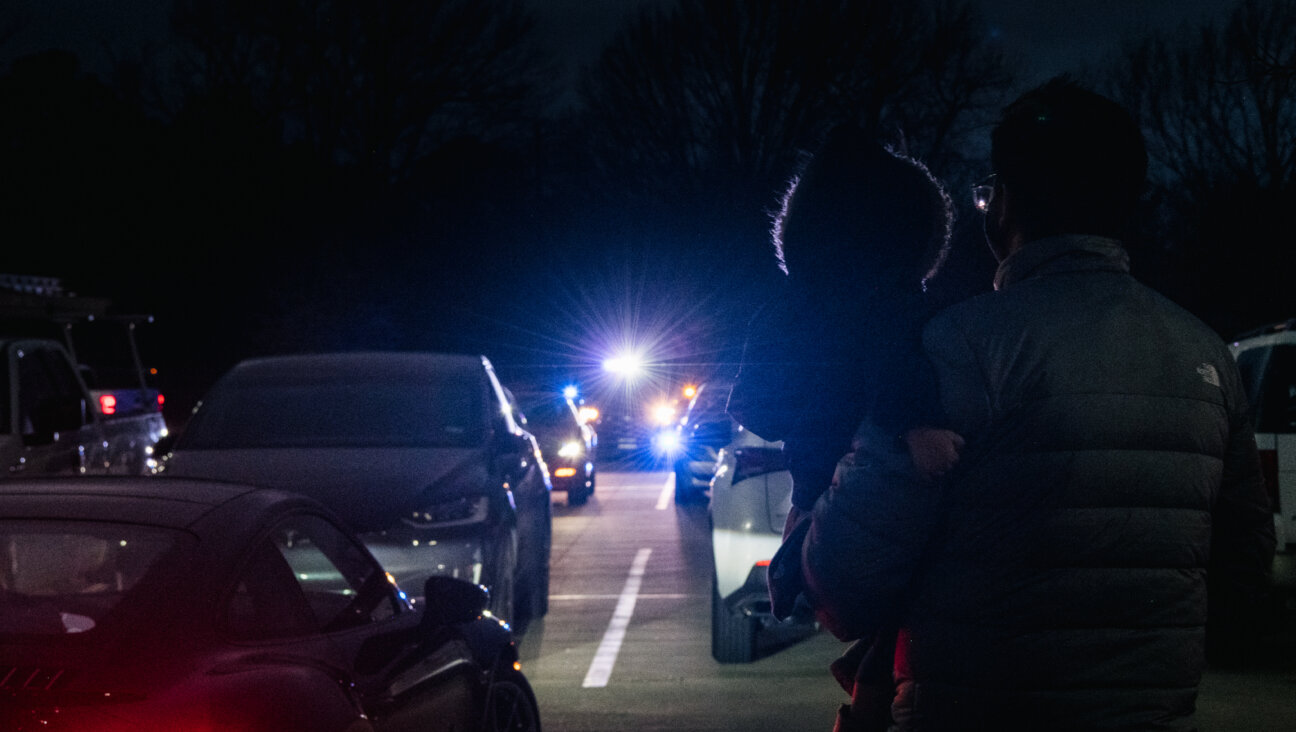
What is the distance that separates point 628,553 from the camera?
47.9ft

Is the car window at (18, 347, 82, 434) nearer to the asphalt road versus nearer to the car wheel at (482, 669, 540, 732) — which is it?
the asphalt road

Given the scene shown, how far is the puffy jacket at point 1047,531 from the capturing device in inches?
87.0

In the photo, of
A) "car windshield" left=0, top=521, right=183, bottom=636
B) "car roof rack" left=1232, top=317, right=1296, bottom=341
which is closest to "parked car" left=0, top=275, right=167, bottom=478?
"car windshield" left=0, top=521, right=183, bottom=636

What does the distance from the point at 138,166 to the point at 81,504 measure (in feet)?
112

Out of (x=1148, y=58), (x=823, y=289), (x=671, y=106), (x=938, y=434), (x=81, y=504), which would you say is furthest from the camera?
(x=671, y=106)

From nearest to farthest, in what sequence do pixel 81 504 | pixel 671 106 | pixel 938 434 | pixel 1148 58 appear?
pixel 938 434 → pixel 81 504 → pixel 1148 58 → pixel 671 106

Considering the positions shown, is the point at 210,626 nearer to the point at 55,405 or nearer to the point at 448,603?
the point at 448,603

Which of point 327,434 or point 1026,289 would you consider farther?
point 327,434

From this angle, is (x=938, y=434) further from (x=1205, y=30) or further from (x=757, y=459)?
(x=1205, y=30)

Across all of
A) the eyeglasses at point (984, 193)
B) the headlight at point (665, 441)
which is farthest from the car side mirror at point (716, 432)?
the headlight at point (665, 441)

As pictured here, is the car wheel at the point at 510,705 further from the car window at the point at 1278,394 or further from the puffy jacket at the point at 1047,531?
the car window at the point at 1278,394

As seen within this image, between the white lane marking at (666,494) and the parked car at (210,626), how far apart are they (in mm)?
14833

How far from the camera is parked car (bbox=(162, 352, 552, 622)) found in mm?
7738

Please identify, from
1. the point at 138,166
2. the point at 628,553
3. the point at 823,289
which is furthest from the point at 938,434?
the point at 138,166
